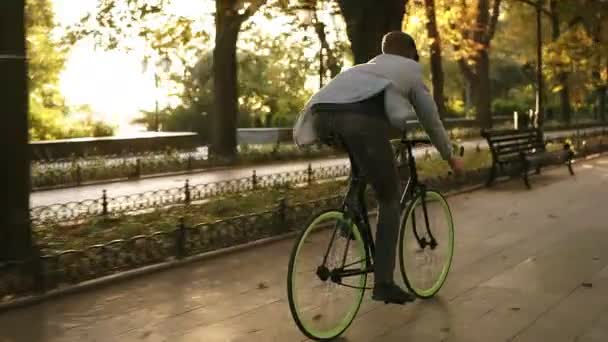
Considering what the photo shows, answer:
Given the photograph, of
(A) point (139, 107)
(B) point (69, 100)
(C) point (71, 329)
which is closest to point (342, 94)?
(C) point (71, 329)

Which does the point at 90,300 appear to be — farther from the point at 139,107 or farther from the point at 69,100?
the point at 139,107

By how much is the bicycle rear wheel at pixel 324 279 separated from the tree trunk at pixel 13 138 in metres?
2.43

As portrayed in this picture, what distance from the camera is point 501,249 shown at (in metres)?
7.64

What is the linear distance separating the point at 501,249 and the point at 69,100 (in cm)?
2585

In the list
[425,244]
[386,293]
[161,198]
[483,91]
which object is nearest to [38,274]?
[386,293]

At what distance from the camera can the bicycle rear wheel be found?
448 cm

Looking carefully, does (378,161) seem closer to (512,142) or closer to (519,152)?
(519,152)

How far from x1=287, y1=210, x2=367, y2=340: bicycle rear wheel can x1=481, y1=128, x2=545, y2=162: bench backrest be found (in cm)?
920

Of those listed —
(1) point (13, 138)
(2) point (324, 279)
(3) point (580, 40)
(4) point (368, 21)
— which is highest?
(3) point (580, 40)

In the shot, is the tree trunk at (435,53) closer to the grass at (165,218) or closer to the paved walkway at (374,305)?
the grass at (165,218)

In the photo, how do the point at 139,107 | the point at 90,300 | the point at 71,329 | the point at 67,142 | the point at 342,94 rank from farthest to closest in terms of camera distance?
the point at 139,107
the point at 67,142
the point at 90,300
the point at 71,329
the point at 342,94

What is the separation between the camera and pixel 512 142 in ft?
47.3

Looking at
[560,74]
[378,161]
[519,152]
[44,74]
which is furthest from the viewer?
[560,74]

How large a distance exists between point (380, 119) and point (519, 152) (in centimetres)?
1030
